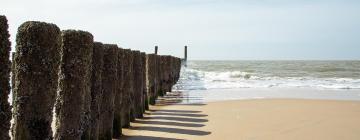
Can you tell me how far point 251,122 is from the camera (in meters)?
11.4

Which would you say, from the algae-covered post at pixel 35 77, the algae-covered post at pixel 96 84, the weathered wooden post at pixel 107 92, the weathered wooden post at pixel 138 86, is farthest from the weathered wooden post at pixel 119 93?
the algae-covered post at pixel 35 77

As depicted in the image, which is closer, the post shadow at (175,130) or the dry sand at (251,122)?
the dry sand at (251,122)

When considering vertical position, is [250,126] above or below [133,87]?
below

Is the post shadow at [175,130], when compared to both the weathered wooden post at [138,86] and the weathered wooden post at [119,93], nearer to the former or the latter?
the weathered wooden post at [119,93]

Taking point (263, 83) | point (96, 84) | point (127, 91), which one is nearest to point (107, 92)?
point (96, 84)

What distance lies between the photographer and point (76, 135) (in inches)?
262

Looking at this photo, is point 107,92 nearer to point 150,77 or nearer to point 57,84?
point 57,84

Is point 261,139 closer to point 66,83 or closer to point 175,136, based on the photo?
point 175,136

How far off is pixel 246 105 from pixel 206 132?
618cm

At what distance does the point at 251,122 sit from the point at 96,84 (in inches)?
194

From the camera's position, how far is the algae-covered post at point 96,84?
24.9 ft

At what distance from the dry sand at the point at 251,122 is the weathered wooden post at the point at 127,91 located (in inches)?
9.9

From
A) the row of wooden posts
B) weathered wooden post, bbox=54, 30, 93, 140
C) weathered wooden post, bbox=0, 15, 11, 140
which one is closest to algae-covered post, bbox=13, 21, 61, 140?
the row of wooden posts

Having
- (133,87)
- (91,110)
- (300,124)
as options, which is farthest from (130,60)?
(300,124)
